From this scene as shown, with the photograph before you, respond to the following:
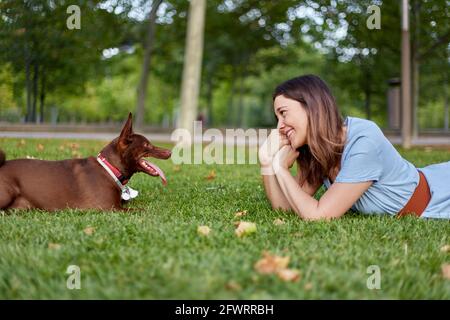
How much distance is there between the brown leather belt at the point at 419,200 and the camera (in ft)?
14.1

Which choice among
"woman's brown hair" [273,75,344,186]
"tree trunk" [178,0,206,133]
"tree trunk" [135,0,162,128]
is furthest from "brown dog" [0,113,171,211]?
"tree trunk" [135,0,162,128]

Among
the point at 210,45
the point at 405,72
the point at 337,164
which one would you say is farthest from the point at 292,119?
the point at 210,45

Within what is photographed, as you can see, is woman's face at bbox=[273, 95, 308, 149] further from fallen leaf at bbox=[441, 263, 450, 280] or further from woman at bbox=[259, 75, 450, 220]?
fallen leaf at bbox=[441, 263, 450, 280]

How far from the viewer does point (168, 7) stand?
21.1m

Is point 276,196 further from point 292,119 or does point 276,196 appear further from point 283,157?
point 292,119

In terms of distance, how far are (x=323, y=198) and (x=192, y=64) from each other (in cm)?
1086

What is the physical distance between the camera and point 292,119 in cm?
398

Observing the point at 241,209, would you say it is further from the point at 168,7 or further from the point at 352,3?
the point at 168,7

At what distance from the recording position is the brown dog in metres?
4.42

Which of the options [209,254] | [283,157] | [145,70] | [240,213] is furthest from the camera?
[145,70]

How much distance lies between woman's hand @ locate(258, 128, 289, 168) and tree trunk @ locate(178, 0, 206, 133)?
9.87 metres

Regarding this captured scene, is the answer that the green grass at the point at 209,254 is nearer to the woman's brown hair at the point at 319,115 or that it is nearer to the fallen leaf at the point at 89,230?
the fallen leaf at the point at 89,230

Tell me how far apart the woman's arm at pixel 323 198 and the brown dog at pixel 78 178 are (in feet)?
4.80
